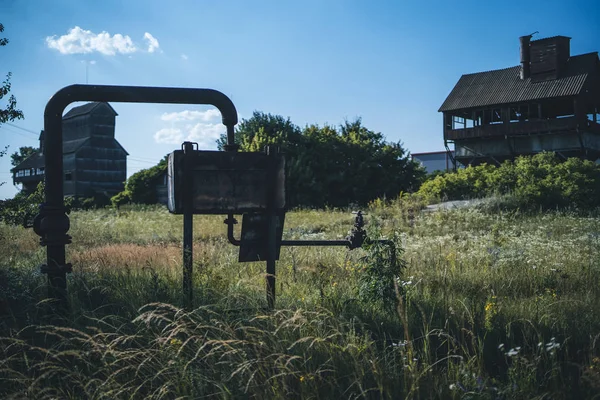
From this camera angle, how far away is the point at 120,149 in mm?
42156

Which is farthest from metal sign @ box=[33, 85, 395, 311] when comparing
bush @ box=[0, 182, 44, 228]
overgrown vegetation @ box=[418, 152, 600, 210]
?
overgrown vegetation @ box=[418, 152, 600, 210]

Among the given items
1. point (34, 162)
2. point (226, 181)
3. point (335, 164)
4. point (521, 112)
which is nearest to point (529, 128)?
point (521, 112)

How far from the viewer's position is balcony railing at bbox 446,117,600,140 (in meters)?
29.9

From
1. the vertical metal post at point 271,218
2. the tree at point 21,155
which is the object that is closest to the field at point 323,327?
the vertical metal post at point 271,218

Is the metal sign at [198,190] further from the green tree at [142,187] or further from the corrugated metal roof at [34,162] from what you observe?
the corrugated metal roof at [34,162]

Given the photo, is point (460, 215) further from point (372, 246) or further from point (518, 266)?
point (372, 246)

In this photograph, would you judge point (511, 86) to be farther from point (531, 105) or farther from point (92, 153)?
point (92, 153)

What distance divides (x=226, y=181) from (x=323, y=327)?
1.85 m

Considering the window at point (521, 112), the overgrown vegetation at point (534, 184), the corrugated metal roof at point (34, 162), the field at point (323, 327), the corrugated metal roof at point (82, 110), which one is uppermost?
the corrugated metal roof at point (82, 110)

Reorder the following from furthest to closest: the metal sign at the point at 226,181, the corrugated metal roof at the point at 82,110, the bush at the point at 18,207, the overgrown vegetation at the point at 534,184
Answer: the corrugated metal roof at the point at 82,110
the overgrown vegetation at the point at 534,184
the bush at the point at 18,207
the metal sign at the point at 226,181

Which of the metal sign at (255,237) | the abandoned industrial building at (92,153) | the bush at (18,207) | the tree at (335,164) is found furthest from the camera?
the abandoned industrial building at (92,153)

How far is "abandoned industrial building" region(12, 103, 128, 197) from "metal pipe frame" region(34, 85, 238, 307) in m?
35.8

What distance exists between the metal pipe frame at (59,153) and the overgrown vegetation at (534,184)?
1429cm

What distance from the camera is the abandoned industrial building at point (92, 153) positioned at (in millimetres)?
39375
